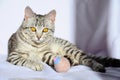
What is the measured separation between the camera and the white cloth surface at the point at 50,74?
4.27 feet

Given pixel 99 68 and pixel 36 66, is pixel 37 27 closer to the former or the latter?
pixel 36 66

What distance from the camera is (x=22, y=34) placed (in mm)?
1599

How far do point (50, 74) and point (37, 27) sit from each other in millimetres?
330

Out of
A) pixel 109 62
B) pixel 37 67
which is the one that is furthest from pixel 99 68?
pixel 37 67

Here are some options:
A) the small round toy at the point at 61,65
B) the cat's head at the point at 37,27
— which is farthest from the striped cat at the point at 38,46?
the small round toy at the point at 61,65

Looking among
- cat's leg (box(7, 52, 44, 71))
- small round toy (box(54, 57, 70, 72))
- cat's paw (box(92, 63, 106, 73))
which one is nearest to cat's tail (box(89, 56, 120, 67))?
cat's paw (box(92, 63, 106, 73))

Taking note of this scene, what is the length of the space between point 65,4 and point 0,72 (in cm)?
73

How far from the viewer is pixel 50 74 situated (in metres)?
1.36

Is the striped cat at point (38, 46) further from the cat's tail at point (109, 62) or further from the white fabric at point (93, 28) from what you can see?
the white fabric at point (93, 28)

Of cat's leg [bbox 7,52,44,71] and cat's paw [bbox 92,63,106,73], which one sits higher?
cat's leg [bbox 7,52,44,71]

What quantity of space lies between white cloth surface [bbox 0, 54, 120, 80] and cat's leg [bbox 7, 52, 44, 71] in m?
0.03

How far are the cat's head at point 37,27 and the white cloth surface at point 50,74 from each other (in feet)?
0.64

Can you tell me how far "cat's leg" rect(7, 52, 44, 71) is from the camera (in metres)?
1.42

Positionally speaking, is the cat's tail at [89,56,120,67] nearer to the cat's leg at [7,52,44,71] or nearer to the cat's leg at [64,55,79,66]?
the cat's leg at [64,55,79,66]
